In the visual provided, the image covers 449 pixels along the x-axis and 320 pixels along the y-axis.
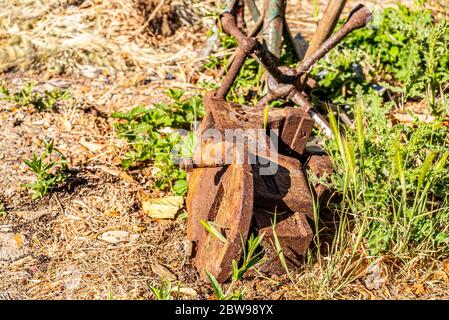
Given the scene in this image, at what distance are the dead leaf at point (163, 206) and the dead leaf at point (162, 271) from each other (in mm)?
332

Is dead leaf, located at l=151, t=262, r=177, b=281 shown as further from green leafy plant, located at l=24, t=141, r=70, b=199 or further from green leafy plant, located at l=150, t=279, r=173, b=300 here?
green leafy plant, located at l=24, t=141, r=70, b=199

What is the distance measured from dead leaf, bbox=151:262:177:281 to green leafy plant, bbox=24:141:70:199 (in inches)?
29.3

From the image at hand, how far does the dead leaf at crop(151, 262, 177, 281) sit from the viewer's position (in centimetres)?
282

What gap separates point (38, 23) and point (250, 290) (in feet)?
9.49

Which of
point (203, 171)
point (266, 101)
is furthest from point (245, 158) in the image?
point (266, 101)

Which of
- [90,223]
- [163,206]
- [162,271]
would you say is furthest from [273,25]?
[162,271]

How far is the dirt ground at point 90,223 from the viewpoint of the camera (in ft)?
9.05

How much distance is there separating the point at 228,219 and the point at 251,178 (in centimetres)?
20

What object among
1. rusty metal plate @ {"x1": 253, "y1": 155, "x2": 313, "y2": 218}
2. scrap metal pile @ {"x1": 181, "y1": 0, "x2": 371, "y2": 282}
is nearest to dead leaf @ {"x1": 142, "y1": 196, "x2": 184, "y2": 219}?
scrap metal pile @ {"x1": 181, "y1": 0, "x2": 371, "y2": 282}

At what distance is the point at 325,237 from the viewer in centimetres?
304

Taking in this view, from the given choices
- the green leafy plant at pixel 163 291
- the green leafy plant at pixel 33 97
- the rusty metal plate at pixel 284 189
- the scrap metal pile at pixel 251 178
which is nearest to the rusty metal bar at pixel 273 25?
the scrap metal pile at pixel 251 178

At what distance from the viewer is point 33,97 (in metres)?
3.99

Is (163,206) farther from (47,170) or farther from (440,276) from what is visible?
(440,276)

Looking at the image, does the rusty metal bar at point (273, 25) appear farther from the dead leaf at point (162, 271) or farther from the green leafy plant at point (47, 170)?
the dead leaf at point (162, 271)
